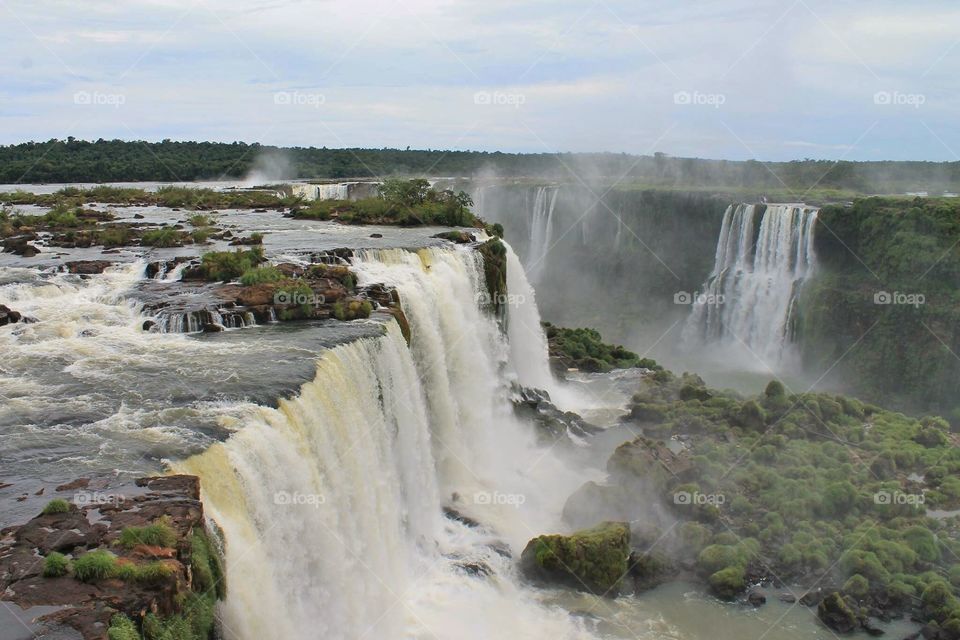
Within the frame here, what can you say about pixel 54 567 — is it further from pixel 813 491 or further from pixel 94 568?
pixel 813 491

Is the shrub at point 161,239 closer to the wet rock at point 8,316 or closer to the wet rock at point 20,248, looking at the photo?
the wet rock at point 20,248

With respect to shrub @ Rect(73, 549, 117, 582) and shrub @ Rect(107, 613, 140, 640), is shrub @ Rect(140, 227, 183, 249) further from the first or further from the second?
shrub @ Rect(107, 613, 140, 640)

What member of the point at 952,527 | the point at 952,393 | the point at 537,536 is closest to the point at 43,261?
the point at 537,536

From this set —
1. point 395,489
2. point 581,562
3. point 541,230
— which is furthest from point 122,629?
point 541,230

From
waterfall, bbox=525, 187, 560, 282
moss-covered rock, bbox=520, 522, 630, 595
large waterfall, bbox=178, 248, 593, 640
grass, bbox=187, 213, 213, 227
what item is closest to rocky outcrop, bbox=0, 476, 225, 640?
large waterfall, bbox=178, 248, 593, 640

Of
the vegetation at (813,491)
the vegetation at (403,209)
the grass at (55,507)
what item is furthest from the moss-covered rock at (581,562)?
the vegetation at (403,209)

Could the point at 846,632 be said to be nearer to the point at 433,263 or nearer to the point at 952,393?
the point at 433,263
